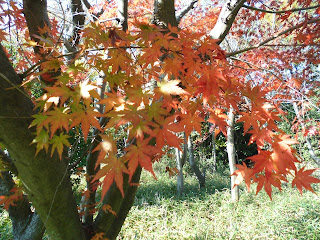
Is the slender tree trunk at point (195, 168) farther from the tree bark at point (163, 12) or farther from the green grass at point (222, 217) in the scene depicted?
the tree bark at point (163, 12)

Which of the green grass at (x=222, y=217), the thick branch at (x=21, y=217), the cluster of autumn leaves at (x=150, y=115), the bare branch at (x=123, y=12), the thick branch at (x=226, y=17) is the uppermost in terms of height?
the bare branch at (x=123, y=12)

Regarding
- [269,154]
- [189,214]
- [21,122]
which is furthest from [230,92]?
[189,214]

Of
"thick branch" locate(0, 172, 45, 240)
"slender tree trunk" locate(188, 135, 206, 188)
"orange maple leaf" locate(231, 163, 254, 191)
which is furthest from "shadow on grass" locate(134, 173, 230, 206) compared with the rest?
"orange maple leaf" locate(231, 163, 254, 191)

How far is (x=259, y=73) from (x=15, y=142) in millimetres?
5155

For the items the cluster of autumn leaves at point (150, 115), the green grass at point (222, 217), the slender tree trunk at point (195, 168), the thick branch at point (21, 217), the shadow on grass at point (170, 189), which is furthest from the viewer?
the slender tree trunk at point (195, 168)

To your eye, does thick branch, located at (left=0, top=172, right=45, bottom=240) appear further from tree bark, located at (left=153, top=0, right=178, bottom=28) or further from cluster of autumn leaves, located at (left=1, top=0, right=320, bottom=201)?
tree bark, located at (left=153, top=0, right=178, bottom=28)

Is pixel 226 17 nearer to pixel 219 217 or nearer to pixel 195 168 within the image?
pixel 219 217

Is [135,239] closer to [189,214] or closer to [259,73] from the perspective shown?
[189,214]

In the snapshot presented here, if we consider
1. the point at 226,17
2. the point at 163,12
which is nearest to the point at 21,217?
the point at 163,12

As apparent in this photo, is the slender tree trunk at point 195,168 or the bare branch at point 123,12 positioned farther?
the slender tree trunk at point 195,168

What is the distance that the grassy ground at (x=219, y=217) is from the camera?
3.34m

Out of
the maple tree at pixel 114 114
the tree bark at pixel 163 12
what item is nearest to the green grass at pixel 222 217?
the maple tree at pixel 114 114

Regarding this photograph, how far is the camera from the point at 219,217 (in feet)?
13.1

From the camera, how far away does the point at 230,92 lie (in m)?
1.29
